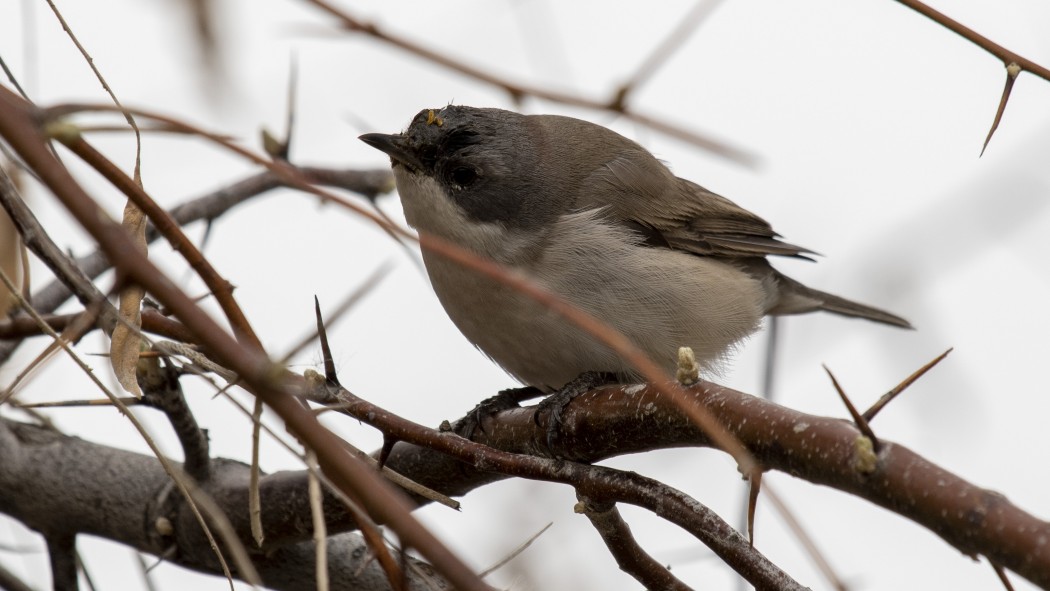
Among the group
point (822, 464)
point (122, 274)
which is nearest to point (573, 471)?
point (822, 464)

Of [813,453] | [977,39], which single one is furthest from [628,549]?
[977,39]

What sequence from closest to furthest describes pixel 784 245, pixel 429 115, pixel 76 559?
pixel 76 559, pixel 429 115, pixel 784 245

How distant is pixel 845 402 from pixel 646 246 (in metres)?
3.13

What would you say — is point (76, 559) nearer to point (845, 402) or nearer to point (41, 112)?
point (41, 112)

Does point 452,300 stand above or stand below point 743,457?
above

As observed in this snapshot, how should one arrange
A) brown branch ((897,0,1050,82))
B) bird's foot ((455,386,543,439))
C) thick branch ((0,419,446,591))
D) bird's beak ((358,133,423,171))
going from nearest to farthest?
1. brown branch ((897,0,1050,82))
2. thick branch ((0,419,446,591))
3. bird's foot ((455,386,543,439))
4. bird's beak ((358,133,423,171))

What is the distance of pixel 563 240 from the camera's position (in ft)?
14.5

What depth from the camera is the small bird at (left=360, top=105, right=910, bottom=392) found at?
423 centimetres

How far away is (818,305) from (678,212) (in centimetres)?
134

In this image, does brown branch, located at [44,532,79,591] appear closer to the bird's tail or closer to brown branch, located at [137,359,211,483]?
brown branch, located at [137,359,211,483]

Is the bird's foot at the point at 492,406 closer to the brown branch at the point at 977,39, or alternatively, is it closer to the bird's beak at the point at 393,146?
the bird's beak at the point at 393,146

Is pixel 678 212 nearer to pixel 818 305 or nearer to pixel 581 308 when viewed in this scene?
A: pixel 581 308

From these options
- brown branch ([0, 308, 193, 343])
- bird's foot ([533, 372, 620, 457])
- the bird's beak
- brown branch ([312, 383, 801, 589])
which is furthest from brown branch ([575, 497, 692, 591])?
the bird's beak

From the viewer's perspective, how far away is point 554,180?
4.79 meters
